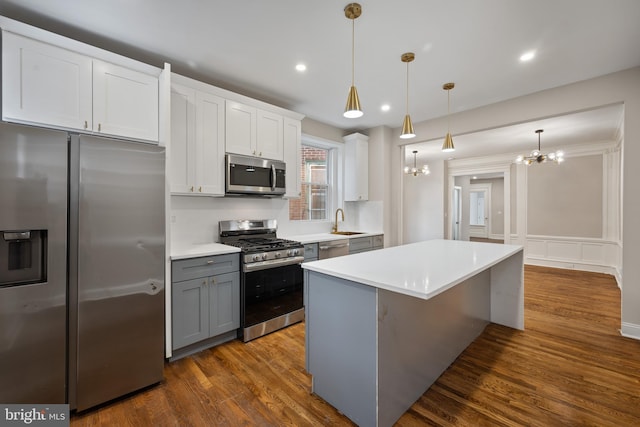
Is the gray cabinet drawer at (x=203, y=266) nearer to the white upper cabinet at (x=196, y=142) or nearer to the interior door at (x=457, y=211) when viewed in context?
the white upper cabinet at (x=196, y=142)

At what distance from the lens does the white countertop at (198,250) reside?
93.0 inches

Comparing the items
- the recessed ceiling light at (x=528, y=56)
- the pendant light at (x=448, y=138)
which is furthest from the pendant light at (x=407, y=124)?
the recessed ceiling light at (x=528, y=56)

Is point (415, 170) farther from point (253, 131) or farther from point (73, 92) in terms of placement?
point (73, 92)

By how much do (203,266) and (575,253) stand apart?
7.36 m

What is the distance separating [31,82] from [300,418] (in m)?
2.87

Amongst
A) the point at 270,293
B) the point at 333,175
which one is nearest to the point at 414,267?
the point at 270,293

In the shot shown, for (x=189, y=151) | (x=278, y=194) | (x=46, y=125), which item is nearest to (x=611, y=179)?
(x=278, y=194)

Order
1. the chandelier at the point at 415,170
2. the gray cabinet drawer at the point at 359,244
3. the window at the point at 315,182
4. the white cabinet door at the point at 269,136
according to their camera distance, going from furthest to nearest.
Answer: the chandelier at the point at 415,170
the window at the point at 315,182
the gray cabinet drawer at the point at 359,244
the white cabinet door at the point at 269,136

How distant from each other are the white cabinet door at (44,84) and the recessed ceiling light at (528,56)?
368 cm

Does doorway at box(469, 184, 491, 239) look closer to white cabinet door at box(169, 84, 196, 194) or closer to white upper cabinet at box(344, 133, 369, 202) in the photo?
white upper cabinet at box(344, 133, 369, 202)

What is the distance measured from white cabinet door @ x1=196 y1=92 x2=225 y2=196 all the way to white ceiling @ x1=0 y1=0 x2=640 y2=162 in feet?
1.09

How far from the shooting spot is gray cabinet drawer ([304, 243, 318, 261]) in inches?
131

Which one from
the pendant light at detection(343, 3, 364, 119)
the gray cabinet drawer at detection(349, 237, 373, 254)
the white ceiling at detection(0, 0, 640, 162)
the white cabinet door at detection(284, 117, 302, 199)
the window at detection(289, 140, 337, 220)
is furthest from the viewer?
the window at detection(289, 140, 337, 220)

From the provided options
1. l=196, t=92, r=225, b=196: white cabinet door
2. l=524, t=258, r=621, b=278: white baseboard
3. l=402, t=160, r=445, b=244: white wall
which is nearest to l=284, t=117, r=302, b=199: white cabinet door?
l=196, t=92, r=225, b=196: white cabinet door
